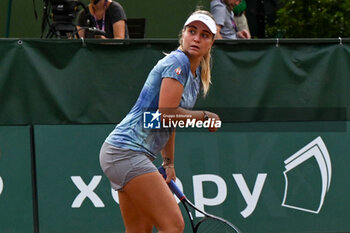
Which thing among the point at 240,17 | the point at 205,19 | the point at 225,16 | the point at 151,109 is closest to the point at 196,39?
the point at 205,19

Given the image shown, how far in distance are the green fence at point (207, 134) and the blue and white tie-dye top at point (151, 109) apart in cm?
256

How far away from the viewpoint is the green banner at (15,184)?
686cm

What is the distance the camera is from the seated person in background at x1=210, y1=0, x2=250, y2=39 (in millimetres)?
7975

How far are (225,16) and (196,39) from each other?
3606 millimetres

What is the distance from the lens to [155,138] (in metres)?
4.50

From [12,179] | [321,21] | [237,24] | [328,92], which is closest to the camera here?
[12,179]

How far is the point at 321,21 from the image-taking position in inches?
455

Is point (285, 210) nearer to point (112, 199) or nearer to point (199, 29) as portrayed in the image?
point (112, 199)

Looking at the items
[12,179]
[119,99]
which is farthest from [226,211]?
[12,179]

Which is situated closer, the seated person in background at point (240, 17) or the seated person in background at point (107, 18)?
the seated person in background at point (107, 18)

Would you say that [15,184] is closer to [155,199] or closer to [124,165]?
[124,165]

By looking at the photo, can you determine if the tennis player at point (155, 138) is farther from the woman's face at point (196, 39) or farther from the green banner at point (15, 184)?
the green banner at point (15, 184)

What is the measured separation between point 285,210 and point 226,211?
Result: 57 cm

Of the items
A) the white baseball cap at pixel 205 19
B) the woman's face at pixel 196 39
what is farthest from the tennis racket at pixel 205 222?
the white baseball cap at pixel 205 19
